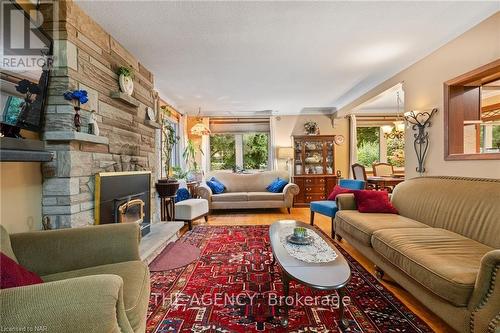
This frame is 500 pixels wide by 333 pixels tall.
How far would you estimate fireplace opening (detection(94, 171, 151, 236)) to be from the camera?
2.19 meters

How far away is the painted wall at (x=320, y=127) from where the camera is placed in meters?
6.36

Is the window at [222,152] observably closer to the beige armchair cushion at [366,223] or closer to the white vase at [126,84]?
the white vase at [126,84]

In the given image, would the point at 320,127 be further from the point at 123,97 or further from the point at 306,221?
the point at 123,97

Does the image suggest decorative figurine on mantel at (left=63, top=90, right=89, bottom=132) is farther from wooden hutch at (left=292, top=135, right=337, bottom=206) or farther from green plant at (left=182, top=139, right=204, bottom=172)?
wooden hutch at (left=292, top=135, right=337, bottom=206)

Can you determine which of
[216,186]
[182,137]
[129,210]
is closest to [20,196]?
[129,210]

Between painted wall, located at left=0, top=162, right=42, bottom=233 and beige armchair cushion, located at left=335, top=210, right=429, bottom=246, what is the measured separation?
2772 millimetres

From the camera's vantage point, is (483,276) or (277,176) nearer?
(483,276)

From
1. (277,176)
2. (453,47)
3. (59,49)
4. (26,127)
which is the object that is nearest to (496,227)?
(453,47)

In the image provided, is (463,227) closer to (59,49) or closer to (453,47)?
(453,47)

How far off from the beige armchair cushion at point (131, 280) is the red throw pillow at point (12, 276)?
1.09 ft

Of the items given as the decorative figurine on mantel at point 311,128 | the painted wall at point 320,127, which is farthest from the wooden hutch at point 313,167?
the painted wall at point 320,127

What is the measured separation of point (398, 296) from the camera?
1.97 metres

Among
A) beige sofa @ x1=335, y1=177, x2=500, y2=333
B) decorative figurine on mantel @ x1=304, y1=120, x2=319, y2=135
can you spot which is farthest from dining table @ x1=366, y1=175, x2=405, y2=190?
decorative figurine on mantel @ x1=304, y1=120, x2=319, y2=135

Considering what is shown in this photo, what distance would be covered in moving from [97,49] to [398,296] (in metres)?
3.39
